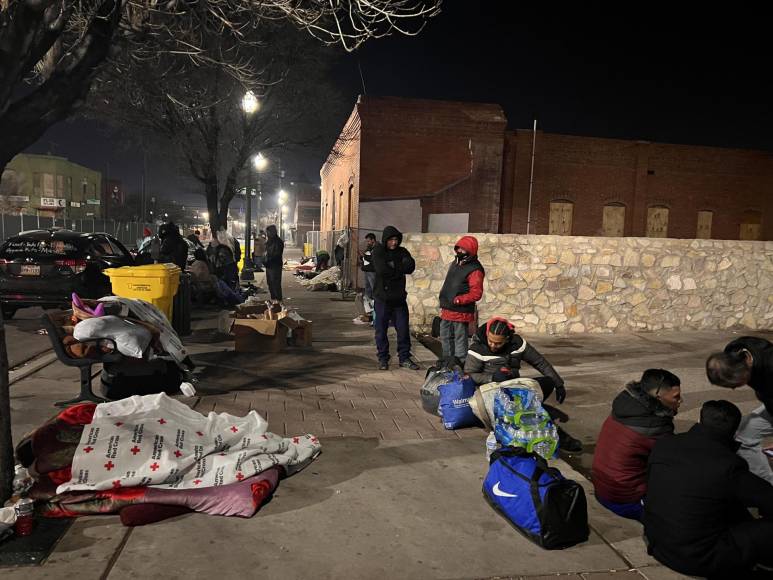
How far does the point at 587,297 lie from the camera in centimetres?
1110

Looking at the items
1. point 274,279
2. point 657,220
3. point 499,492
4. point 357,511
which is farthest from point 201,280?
point 657,220

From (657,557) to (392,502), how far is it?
1627 millimetres

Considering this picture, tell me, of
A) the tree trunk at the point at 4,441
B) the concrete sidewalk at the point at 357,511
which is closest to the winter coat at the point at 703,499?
the concrete sidewalk at the point at 357,511

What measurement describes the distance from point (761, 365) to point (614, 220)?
71.7ft

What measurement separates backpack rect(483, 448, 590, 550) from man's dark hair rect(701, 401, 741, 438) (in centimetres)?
82

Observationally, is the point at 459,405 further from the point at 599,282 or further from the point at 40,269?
the point at 40,269

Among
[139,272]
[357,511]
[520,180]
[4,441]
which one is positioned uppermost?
[520,180]

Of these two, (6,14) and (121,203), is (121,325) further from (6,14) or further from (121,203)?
Result: (121,203)

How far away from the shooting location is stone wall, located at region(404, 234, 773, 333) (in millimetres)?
10812

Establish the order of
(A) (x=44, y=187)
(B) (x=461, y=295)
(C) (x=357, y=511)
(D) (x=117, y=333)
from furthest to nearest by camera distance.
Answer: (A) (x=44, y=187) → (B) (x=461, y=295) → (D) (x=117, y=333) → (C) (x=357, y=511)

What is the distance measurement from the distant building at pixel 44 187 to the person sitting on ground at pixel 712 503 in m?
57.5

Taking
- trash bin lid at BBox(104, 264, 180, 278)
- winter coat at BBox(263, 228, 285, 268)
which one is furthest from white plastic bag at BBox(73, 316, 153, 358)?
winter coat at BBox(263, 228, 285, 268)

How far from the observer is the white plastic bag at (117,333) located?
5.46 metres

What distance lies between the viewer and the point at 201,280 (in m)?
12.8
